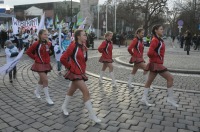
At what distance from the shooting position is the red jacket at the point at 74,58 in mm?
5125

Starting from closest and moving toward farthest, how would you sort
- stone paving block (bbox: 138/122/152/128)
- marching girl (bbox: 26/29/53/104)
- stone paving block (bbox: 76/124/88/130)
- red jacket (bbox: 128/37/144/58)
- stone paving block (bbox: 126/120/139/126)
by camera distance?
stone paving block (bbox: 76/124/88/130) < stone paving block (bbox: 138/122/152/128) < stone paving block (bbox: 126/120/139/126) < marching girl (bbox: 26/29/53/104) < red jacket (bbox: 128/37/144/58)

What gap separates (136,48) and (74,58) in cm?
332

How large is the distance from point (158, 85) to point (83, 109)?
359 centimetres

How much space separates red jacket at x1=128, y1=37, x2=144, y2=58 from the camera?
7.95 metres

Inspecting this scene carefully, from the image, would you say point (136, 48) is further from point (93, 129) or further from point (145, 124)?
point (93, 129)

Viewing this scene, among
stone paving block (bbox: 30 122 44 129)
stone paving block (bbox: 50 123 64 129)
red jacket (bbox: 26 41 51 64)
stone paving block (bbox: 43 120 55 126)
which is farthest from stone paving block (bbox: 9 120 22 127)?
red jacket (bbox: 26 41 51 64)

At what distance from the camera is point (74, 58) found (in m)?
5.16

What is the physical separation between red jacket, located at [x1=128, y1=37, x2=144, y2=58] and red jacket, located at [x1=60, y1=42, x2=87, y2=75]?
3.01 m

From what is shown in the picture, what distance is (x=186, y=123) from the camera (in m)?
5.13

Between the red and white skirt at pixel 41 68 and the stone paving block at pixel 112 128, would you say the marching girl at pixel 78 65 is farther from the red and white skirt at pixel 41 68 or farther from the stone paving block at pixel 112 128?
the red and white skirt at pixel 41 68

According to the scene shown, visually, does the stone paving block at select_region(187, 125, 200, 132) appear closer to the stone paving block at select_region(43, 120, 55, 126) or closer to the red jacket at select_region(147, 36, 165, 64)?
the red jacket at select_region(147, 36, 165, 64)

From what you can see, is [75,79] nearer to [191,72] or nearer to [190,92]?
[190,92]

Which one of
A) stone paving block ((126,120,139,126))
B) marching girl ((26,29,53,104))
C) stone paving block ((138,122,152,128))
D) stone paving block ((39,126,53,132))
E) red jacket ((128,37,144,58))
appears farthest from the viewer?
red jacket ((128,37,144,58))

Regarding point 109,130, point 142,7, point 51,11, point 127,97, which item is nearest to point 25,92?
point 127,97
